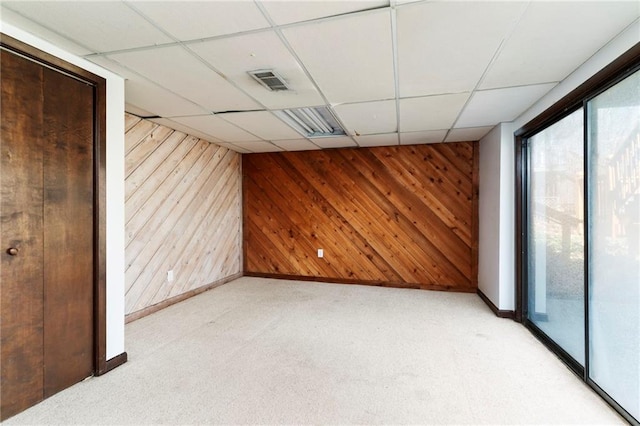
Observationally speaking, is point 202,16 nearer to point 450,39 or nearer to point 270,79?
point 270,79

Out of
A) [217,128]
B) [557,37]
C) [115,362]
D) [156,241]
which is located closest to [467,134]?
[557,37]

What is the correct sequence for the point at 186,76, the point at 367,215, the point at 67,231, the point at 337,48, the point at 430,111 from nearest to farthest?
the point at 337,48
the point at 67,231
the point at 186,76
the point at 430,111
the point at 367,215

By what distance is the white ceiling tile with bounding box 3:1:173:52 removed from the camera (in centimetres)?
156

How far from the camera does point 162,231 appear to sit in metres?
3.82

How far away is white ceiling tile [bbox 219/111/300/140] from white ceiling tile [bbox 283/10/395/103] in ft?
3.14

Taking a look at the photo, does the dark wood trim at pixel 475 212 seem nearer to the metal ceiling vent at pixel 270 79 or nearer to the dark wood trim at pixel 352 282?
the dark wood trim at pixel 352 282

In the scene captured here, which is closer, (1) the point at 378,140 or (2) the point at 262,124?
(2) the point at 262,124

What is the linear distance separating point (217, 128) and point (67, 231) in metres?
2.14

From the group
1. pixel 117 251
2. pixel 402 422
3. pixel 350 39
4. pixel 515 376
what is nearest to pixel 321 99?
pixel 350 39

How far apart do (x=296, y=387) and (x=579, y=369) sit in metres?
2.07

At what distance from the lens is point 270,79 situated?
93.2 inches

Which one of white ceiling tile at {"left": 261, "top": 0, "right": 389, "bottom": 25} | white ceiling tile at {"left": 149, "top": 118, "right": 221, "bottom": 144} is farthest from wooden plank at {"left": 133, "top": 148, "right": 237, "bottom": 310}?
white ceiling tile at {"left": 261, "top": 0, "right": 389, "bottom": 25}

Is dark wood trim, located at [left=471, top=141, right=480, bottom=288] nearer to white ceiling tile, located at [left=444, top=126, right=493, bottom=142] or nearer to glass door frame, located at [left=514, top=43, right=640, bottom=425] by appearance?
white ceiling tile, located at [left=444, top=126, right=493, bottom=142]

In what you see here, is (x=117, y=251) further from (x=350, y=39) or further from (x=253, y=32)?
(x=350, y=39)
